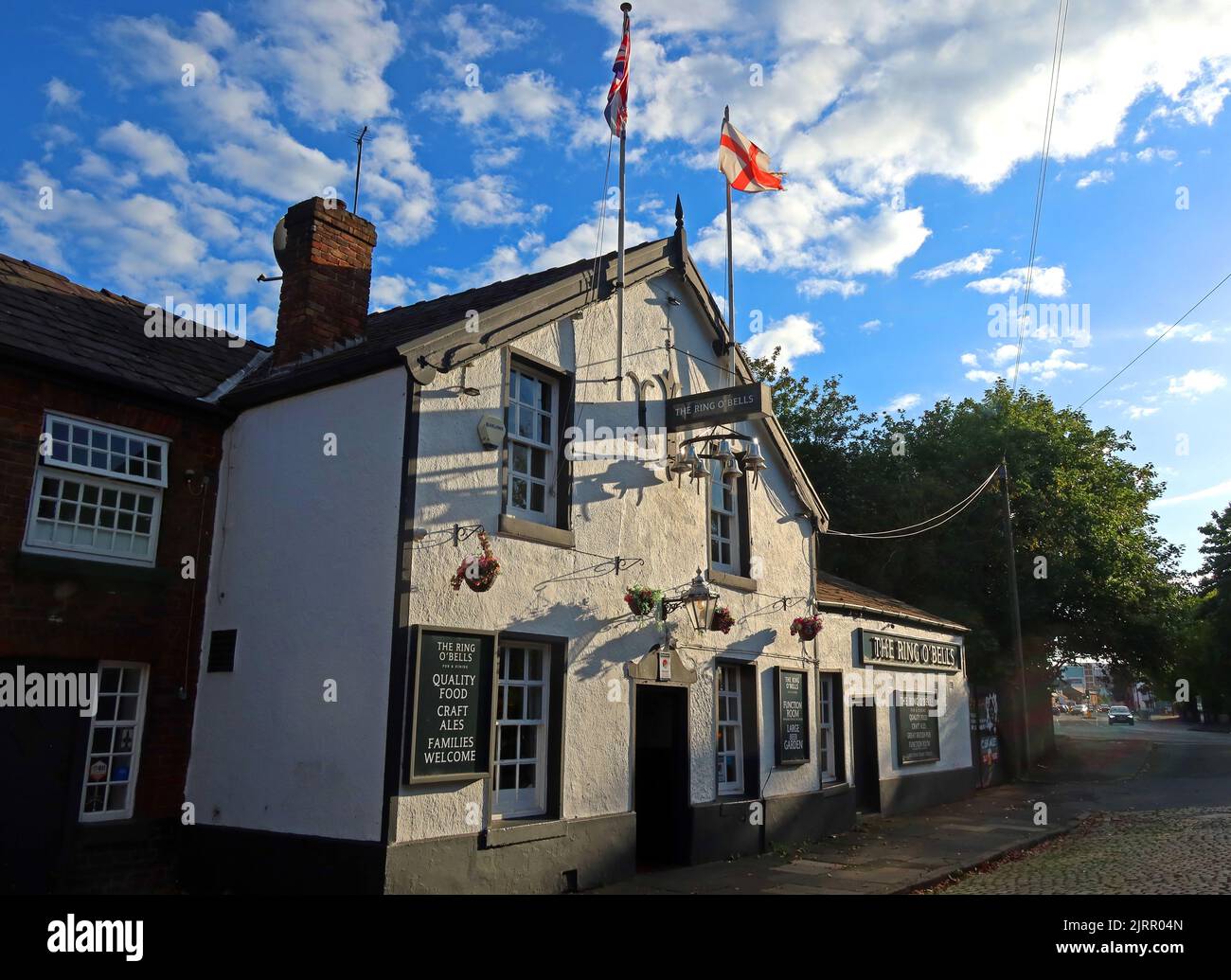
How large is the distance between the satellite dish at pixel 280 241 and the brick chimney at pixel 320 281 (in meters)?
0.03

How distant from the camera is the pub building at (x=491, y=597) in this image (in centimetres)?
878

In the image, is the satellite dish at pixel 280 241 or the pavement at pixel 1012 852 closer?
the pavement at pixel 1012 852

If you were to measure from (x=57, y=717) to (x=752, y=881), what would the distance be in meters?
7.61

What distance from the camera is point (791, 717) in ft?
46.9

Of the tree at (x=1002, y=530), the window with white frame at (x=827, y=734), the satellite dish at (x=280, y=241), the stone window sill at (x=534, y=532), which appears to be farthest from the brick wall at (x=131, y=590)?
the tree at (x=1002, y=530)

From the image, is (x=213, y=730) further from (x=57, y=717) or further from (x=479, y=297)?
(x=479, y=297)

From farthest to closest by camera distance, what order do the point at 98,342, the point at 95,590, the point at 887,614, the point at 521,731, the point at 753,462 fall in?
1. the point at 887,614
2. the point at 753,462
3. the point at 98,342
4. the point at 521,731
5. the point at 95,590

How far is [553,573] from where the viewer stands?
10.4 metres

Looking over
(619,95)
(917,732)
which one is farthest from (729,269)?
(917,732)

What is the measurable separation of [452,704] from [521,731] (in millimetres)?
1330

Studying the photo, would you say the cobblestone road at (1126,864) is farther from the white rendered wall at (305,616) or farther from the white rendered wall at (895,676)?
the white rendered wall at (305,616)

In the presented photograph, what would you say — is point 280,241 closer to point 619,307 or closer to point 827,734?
point 619,307

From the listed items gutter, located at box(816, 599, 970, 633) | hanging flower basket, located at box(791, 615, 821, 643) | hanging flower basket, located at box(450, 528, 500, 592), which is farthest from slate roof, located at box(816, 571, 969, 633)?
hanging flower basket, located at box(450, 528, 500, 592)
